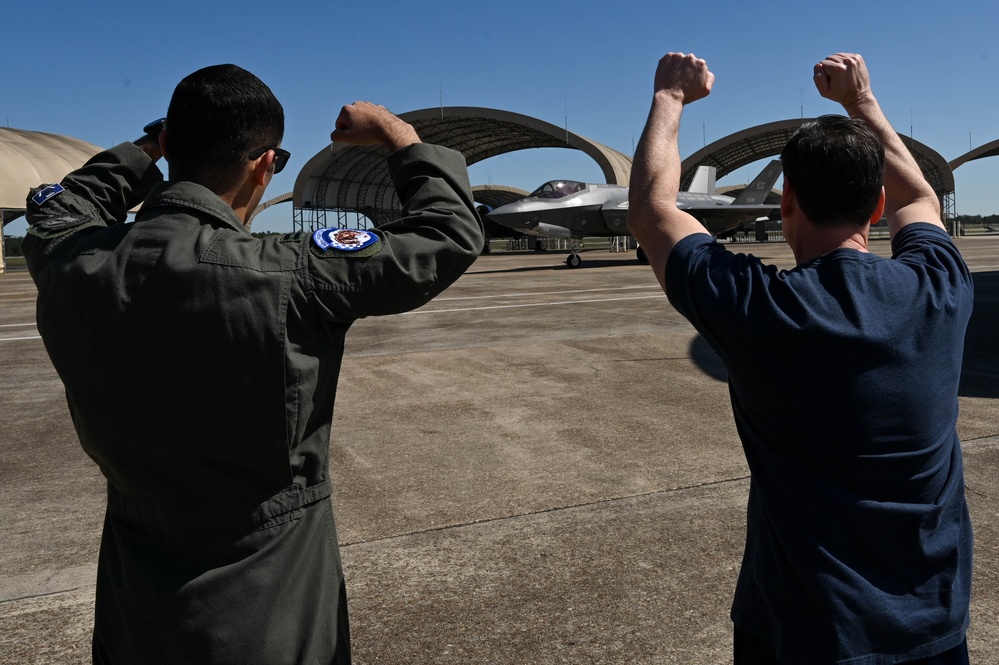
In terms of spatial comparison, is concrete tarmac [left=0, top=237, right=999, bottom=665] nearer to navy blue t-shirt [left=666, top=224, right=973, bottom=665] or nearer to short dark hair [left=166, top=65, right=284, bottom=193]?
short dark hair [left=166, top=65, right=284, bottom=193]

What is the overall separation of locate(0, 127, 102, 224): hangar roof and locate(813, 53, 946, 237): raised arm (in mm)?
44607

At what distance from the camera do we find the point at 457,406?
6.92m

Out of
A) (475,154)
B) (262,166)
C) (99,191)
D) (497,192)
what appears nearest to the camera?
(262,166)

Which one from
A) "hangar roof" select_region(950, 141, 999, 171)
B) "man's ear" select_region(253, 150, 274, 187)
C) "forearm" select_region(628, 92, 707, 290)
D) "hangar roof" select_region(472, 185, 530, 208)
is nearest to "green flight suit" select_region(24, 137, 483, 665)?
"man's ear" select_region(253, 150, 274, 187)

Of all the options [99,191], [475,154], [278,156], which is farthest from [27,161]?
[278,156]

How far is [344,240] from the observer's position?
5.18 feet

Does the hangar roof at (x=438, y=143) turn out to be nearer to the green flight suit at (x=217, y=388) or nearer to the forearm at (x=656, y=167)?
the forearm at (x=656, y=167)

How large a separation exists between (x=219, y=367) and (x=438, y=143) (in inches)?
1884

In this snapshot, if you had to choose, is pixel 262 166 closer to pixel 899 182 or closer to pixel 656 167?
pixel 656 167

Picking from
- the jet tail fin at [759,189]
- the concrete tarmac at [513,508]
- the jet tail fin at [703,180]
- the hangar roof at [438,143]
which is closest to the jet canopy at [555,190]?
the jet tail fin at [759,189]

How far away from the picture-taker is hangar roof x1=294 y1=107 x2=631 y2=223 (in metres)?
40.4

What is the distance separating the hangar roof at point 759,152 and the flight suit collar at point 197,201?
48.8 meters

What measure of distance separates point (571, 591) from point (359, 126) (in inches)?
93.2

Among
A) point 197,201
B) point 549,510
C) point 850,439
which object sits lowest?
point 549,510
